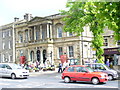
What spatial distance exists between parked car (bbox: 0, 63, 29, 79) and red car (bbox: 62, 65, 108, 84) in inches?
217

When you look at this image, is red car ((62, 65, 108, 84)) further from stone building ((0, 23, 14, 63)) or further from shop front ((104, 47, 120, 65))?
stone building ((0, 23, 14, 63))

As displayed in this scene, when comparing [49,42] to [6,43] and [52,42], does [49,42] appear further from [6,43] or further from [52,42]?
[6,43]

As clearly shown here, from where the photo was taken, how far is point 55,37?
140ft

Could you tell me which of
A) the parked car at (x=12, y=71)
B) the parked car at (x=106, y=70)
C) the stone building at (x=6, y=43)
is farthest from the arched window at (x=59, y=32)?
the parked car at (x=106, y=70)

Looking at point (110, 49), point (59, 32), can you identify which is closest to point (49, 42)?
point (59, 32)

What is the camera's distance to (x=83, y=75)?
16906mm

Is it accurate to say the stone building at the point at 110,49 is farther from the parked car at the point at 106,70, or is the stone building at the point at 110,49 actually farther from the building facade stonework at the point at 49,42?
the parked car at the point at 106,70

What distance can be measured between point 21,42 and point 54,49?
12.4 metres

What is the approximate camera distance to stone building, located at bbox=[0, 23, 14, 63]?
5401 cm

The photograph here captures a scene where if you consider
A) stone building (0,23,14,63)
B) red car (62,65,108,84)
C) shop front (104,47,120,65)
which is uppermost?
stone building (0,23,14,63)

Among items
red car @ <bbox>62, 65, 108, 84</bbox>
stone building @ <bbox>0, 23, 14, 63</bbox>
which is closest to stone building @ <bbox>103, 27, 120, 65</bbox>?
red car @ <bbox>62, 65, 108, 84</bbox>

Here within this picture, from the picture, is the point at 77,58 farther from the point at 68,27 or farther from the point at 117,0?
the point at 117,0

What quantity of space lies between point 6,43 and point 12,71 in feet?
116

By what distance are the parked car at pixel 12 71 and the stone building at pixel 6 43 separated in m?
32.2
